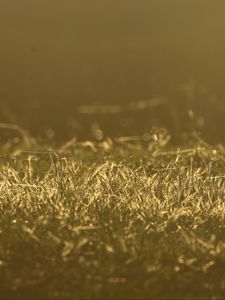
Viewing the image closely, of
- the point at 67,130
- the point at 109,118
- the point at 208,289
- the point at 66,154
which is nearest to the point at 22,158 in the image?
the point at 66,154

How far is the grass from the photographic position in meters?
2.75

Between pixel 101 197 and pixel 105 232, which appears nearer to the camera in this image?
pixel 105 232

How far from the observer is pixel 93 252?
3049mm

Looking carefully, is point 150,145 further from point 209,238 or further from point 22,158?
point 209,238

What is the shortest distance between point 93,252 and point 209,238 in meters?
0.66

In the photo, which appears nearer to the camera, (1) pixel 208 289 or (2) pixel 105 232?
(1) pixel 208 289

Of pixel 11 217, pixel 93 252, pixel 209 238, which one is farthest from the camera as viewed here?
pixel 11 217

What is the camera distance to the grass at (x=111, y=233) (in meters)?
2.75

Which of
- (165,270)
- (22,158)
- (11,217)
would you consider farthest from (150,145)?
(165,270)

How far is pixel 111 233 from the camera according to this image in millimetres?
3279

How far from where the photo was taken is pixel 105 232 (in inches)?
129

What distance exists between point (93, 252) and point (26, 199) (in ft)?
2.76

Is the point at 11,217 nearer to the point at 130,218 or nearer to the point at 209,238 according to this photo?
the point at 130,218

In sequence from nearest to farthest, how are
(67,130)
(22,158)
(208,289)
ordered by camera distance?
1. (208,289)
2. (22,158)
3. (67,130)
